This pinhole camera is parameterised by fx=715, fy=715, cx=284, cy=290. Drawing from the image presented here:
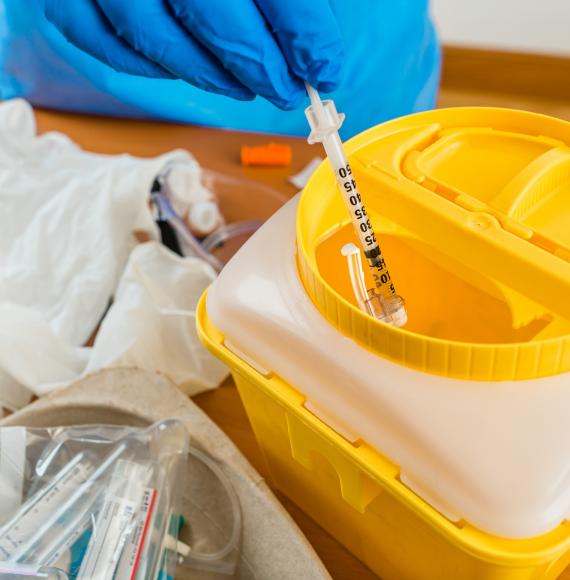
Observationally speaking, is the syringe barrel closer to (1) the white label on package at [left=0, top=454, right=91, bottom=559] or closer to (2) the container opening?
(2) the container opening

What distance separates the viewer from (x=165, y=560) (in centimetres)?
48

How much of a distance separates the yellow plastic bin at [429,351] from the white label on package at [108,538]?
108 millimetres

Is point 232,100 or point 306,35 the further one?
point 232,100

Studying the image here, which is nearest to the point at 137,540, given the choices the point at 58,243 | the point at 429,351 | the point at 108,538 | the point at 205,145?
the point at 108,538

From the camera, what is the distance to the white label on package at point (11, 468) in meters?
0.49

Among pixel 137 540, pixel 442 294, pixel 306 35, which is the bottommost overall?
pixel 137 540

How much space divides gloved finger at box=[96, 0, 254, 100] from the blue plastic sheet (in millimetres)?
379

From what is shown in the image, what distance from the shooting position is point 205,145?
33.2 inches

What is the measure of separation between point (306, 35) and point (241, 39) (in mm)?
37

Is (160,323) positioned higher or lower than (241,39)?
lower

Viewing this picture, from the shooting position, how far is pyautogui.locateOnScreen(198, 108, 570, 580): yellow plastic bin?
346 mm

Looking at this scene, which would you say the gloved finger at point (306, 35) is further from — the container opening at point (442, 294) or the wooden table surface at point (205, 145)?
the wooden table surface at point (205, 145)

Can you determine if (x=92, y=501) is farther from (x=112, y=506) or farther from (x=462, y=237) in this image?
(x=462, y=237)

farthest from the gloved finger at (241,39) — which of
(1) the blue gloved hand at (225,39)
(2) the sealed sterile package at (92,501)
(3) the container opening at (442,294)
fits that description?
(2) the sealed sterile package at (92,501)
